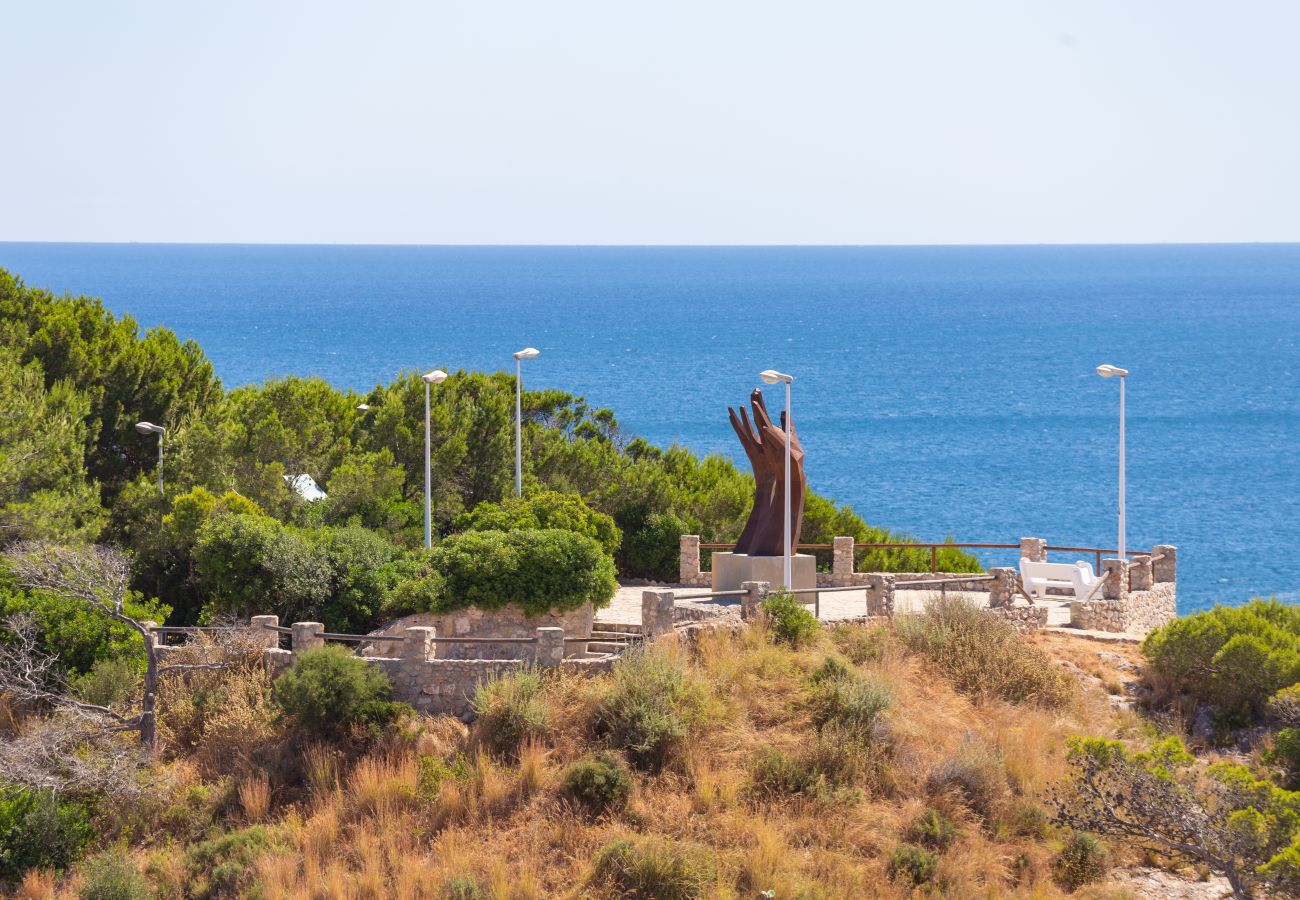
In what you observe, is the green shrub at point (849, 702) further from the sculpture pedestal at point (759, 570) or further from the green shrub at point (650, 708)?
the sculpture pedestal at point (759, 570)

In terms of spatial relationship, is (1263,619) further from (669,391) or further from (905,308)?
(905,308)

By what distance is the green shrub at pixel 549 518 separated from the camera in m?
27.6

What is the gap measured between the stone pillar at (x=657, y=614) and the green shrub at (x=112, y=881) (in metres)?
8.21

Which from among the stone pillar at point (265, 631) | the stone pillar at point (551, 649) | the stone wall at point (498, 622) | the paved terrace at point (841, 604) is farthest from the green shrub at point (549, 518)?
the stone pillar at point (265, 631)

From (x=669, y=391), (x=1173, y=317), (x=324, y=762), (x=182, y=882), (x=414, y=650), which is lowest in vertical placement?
(x=182, y=882)

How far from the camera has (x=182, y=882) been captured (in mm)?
20047

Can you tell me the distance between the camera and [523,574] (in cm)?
2497

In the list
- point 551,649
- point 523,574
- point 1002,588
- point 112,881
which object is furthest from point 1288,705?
point 112,881

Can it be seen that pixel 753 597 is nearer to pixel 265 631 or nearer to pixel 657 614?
pixel 657 614

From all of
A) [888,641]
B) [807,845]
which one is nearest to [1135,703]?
[888,641]

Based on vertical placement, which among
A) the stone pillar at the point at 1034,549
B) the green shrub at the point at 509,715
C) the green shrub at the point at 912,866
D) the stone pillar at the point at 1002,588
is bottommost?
the green shrub at the point at 912,866

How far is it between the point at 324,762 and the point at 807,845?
7022mm

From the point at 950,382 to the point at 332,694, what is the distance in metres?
93.5

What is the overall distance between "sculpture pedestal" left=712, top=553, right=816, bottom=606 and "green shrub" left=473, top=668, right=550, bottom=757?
7136mm
